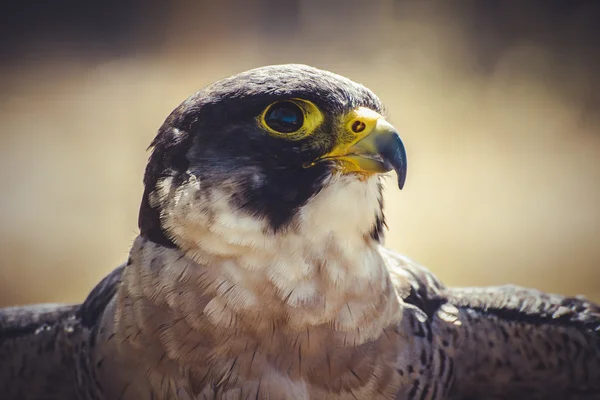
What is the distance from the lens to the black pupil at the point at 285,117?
6.63 feet

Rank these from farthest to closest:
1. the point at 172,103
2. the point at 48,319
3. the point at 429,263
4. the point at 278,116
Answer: the point at 172,103
the point at 429,263
the point at 48,319
the point at 278,116

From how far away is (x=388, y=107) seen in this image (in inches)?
296

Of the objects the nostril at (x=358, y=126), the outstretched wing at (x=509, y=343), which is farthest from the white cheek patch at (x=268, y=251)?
the outstretched wing at (x=509, y=343)

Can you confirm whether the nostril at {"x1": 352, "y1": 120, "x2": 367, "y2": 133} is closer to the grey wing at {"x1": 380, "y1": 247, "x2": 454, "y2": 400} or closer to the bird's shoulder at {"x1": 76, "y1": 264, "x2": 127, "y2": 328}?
the grey wing at {"x1": 380, "y1": 247, "x2": 454, "y2": 400}

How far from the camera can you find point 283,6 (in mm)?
8609

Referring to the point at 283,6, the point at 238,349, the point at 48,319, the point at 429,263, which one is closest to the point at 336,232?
the point at 238,349

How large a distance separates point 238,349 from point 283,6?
714cm

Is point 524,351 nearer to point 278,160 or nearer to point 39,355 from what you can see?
point 278,160

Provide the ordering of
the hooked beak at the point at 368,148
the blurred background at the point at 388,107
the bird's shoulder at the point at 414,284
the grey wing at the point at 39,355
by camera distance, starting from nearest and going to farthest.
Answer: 1. the hooked beak at the point at 368,148
2. the bird's shoulder at the point at 414,284
3. the grey wing at the point at 39,355
4. the blurred background at the point at 388,107

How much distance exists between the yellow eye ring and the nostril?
4.5 inches

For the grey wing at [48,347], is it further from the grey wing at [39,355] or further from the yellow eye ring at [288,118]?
the yellow eye ring at [288,118]

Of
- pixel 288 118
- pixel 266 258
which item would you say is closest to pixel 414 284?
pixel 266 258

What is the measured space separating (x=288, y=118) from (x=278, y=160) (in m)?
0.13

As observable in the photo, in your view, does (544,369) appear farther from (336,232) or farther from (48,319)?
(48,319)
